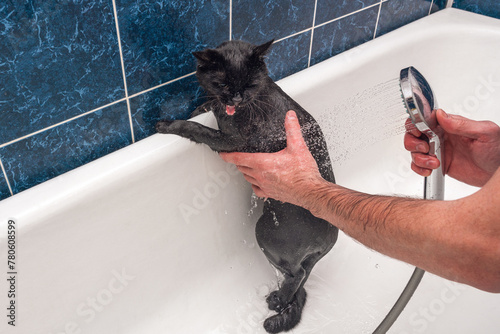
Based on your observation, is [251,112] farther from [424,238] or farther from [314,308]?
[314,308]

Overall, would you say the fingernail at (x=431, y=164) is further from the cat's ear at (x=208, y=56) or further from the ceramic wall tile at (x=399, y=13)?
the ceramic wall tile at (x=399, y=13)

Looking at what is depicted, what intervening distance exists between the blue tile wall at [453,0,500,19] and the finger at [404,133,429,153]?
1.07 metres

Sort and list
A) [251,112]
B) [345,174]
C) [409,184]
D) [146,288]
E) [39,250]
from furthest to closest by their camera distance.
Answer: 1. [409,184]
2. [345,174]
3. [146,288]
4. [251,112]
5. [39,250]

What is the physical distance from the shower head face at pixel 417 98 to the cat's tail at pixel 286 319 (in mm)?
659

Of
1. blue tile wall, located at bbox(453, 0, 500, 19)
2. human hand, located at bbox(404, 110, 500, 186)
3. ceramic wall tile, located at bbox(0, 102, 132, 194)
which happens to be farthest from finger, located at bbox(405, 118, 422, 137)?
blue tile wall, located at bbox(453, 0, 500, 19)

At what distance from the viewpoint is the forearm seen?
657 millimetres

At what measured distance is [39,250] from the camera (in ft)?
3.29

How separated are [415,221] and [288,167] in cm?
38

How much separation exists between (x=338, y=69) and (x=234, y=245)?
0.67 meters

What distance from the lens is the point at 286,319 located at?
4.27ft

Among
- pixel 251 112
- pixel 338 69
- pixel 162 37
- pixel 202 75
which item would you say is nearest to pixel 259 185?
pixel 251 112

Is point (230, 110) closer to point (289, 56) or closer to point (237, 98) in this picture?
point (237, 98)

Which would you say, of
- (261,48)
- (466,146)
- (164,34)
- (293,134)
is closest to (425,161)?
(466,146)

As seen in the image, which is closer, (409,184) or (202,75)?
(202,75)
